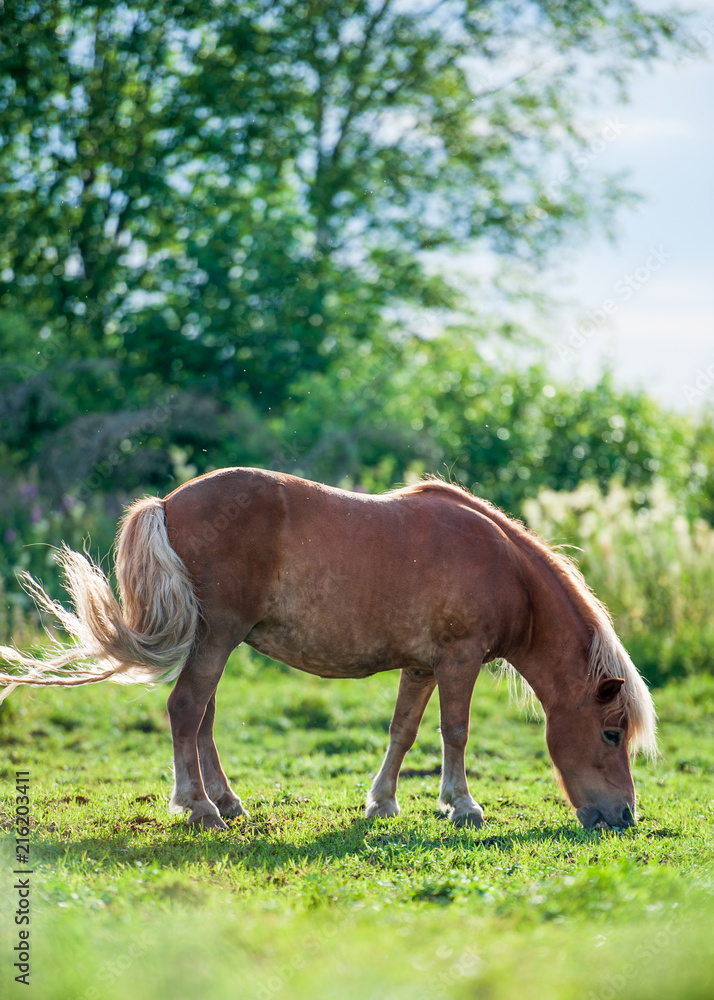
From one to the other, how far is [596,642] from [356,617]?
4.71 feet

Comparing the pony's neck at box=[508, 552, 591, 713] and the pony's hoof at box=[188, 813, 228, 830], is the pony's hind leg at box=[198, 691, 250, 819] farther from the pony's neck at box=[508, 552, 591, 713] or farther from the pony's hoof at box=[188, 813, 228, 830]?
the pony's neck at box=[508, 552, 591, 713]

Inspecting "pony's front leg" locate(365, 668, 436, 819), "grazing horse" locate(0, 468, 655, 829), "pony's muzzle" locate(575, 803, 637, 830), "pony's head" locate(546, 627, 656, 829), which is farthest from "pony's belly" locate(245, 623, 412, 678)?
"pony's muzzle" locate(575, 803, 637, 830)

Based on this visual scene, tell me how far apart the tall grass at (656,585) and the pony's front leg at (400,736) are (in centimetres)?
531

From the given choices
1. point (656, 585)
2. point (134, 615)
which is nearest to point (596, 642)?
point (134, 615)

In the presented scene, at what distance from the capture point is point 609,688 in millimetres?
4926

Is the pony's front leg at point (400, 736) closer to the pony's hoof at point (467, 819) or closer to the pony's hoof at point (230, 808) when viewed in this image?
the pony's hoof at point (467, 819)

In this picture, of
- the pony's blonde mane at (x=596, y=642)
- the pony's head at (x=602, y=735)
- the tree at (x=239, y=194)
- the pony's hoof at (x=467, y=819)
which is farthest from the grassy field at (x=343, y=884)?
the tree at (x=239, y=194)

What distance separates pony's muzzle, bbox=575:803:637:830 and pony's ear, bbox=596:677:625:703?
61 cm

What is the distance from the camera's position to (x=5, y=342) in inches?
578

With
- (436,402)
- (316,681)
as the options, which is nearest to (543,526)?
(316,681)

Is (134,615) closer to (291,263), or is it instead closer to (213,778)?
(213,778)

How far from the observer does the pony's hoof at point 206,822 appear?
4.59 meters

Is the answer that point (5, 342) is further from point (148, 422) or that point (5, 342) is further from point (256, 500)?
point (256, 500)

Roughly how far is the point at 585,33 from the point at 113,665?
64.6ft
